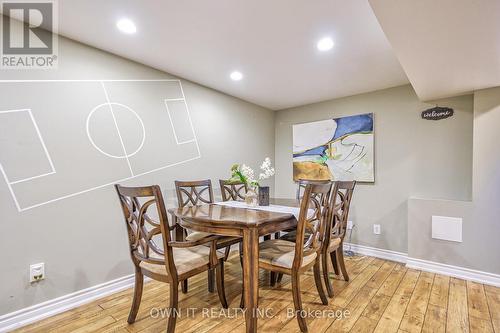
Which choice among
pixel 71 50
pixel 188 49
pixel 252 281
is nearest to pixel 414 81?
pixel 188 49

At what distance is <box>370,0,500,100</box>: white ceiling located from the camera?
1330mm

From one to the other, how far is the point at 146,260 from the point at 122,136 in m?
1.32

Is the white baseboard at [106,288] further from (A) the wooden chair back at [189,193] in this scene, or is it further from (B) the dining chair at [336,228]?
(B) the dining chair at [336,228]

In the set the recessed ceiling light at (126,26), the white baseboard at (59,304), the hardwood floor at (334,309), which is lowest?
the hardwood floor at (334,309)

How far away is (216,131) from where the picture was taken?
3.40 meters

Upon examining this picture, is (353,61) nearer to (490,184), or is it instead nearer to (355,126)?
(355,126)

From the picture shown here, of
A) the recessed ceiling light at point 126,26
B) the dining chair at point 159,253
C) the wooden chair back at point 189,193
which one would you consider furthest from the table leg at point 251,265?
the recessed ceiling light at point 126,26

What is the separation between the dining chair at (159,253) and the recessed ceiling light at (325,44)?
1.83m

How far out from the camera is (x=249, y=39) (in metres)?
2.18

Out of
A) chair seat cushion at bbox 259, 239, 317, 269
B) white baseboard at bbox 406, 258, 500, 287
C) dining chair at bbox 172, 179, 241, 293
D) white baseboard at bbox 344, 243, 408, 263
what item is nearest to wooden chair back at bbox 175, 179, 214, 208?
dining chair at bbox 172, 179, 241, 293

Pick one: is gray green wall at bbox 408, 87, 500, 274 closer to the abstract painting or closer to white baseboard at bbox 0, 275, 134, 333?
the abstract painting

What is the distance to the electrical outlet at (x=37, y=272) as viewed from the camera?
1903 millimetres

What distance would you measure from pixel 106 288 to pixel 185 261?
3.63 feet

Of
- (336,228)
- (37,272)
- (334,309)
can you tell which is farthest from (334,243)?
(37,272)
